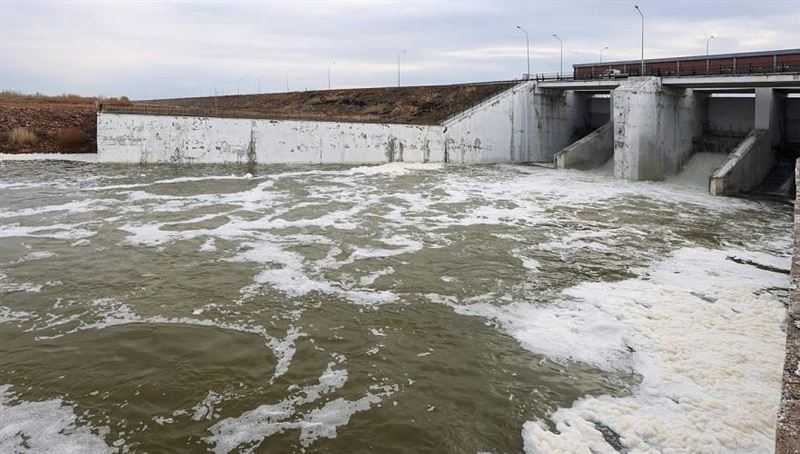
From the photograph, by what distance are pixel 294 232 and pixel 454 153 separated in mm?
23983

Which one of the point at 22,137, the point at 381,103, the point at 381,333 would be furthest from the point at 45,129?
the point at 381,333

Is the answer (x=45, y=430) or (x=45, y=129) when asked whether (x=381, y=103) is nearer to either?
(x=45, y=129)

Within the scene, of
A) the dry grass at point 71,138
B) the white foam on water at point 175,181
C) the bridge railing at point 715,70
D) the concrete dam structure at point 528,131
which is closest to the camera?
the white foam on water at point 175,181

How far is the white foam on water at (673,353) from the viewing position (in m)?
5.45

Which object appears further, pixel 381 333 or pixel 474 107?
pixel 474 107

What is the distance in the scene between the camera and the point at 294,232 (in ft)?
50.0

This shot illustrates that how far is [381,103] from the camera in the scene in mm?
46469

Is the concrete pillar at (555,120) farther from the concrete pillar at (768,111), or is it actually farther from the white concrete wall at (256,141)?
the concrete pillar at (768,111)

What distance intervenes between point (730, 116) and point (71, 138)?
140 feet

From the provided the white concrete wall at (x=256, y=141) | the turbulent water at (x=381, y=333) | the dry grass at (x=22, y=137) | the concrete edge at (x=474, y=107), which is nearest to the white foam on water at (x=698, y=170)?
the concrete edge at (x=474, y=107)

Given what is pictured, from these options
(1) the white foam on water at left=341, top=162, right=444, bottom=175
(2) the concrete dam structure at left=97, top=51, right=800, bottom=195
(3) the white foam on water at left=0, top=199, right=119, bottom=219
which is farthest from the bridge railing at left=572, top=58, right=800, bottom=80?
(3) the white foam on water at left=0, top=199, right=119, bottom=219

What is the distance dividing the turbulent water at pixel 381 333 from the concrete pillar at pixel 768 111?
15.8 m

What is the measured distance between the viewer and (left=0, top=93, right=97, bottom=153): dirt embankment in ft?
106

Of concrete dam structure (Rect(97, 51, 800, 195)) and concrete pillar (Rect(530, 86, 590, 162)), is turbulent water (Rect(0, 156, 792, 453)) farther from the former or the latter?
concrete pillar (Rect(530, 86, 590, 162))
